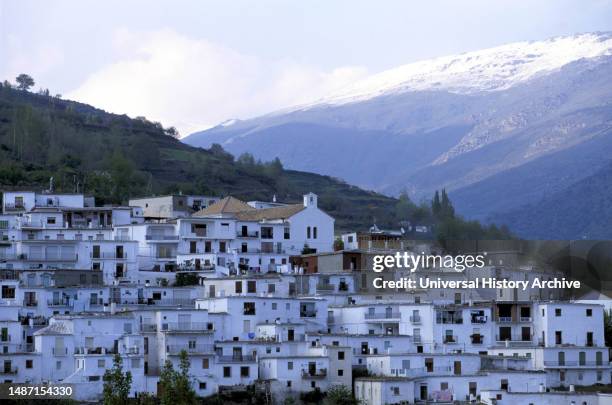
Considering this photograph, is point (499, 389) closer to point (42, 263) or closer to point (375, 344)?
point (375, 344)

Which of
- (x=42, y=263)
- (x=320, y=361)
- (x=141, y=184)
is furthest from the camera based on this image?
(x=141, y=184)

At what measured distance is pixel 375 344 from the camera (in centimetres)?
6203

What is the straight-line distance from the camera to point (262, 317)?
63.3m

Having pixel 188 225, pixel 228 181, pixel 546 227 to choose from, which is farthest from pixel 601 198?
pixel 188 225

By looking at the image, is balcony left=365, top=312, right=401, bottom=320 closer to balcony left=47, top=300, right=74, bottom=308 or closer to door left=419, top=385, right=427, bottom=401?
door left=419, top=385, right=427, bottom=401

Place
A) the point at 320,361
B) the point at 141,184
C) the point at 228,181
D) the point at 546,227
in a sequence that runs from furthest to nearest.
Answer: the point at 546,227 < the point at 228,181 < the point at 141,184 < the point at 320,361

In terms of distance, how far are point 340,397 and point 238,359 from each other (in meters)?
4.39

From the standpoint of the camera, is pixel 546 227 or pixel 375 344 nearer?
pixel 375 344

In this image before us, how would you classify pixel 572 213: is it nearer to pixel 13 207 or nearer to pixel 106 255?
pixel 13 207

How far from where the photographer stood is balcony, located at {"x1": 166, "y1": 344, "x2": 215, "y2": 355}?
5806 centimetres

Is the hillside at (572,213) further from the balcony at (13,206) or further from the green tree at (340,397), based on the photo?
the green tree at (340,397)

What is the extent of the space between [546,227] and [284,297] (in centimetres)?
11604

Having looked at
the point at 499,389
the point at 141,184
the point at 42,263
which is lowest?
the point at 499,389

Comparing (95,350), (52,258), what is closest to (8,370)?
(95,350)
